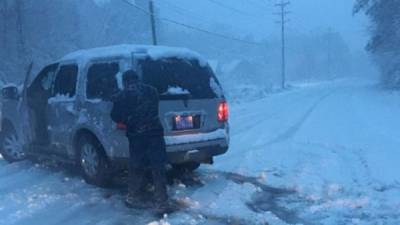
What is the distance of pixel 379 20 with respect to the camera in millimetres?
42938

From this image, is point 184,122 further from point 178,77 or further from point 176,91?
point 178,77

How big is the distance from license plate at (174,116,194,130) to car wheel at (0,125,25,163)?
3.98 meters

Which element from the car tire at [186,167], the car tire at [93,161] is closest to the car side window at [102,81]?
the car tire at [93,161]

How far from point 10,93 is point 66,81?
5.73 feet

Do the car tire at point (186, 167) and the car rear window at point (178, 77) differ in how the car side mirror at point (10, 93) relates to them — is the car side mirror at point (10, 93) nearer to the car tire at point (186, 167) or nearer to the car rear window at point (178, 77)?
the car tire at point (186, 167)

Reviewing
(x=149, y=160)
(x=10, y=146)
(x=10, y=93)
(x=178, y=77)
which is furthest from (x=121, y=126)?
(x=10, y=146)

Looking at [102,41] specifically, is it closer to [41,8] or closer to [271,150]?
[41,8]

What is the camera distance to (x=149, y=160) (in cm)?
691

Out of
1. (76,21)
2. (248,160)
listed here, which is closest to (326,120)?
(248,160)

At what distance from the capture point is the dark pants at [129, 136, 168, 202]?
269 inches

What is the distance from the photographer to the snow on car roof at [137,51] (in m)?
7.65

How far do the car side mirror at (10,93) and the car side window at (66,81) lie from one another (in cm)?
127

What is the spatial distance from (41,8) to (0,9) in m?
5.34

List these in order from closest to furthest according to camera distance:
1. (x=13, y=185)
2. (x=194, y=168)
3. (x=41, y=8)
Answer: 1. (x=13, y=185)
2. (x=194, y=168)
3. (x=41, y=8)
